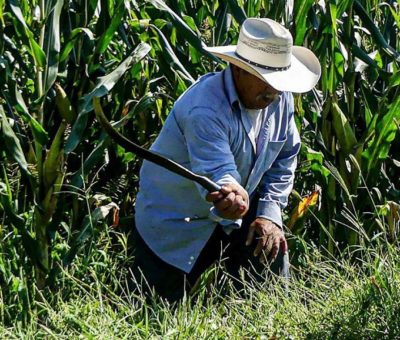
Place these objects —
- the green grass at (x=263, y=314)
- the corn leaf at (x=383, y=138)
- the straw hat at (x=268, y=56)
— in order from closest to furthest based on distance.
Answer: the green grass at (x=263, y=314) < the straw hat at (x=268, y=56) < the corn leaf at (x=383, y=138)

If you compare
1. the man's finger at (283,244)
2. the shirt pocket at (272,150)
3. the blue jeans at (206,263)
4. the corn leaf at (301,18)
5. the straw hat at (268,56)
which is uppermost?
the straw hat at (268,56)

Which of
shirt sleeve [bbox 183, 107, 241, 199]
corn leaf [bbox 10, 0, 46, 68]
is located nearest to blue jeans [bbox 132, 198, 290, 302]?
shirt sleeve [bbox 183, 107, 241, 199]

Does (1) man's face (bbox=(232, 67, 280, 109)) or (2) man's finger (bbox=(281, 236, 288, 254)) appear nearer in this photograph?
(1) man's face (bbox=(232, 67, 280, 109))

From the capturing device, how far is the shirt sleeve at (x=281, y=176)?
5200mm

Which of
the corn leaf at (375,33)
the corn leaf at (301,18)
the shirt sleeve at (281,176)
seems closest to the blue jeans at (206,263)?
the shirt sleeve at (281,176)

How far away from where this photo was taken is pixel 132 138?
21.8ft

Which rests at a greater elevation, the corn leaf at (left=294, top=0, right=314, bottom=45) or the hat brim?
the hat brim

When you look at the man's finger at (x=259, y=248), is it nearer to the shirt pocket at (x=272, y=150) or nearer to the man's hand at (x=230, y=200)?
the shirt pocket at (x=272, y=150)

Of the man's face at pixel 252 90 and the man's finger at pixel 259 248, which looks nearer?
the man's face at pixel 252 90

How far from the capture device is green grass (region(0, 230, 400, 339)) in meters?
4.49

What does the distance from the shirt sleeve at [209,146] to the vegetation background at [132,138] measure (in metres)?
0.52

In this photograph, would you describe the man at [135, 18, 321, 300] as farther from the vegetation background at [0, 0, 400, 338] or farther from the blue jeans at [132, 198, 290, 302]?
the vegetation background at [0, 0, 400, 338]

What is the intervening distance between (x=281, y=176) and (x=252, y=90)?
0.56m

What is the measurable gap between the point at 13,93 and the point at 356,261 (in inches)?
73.5
